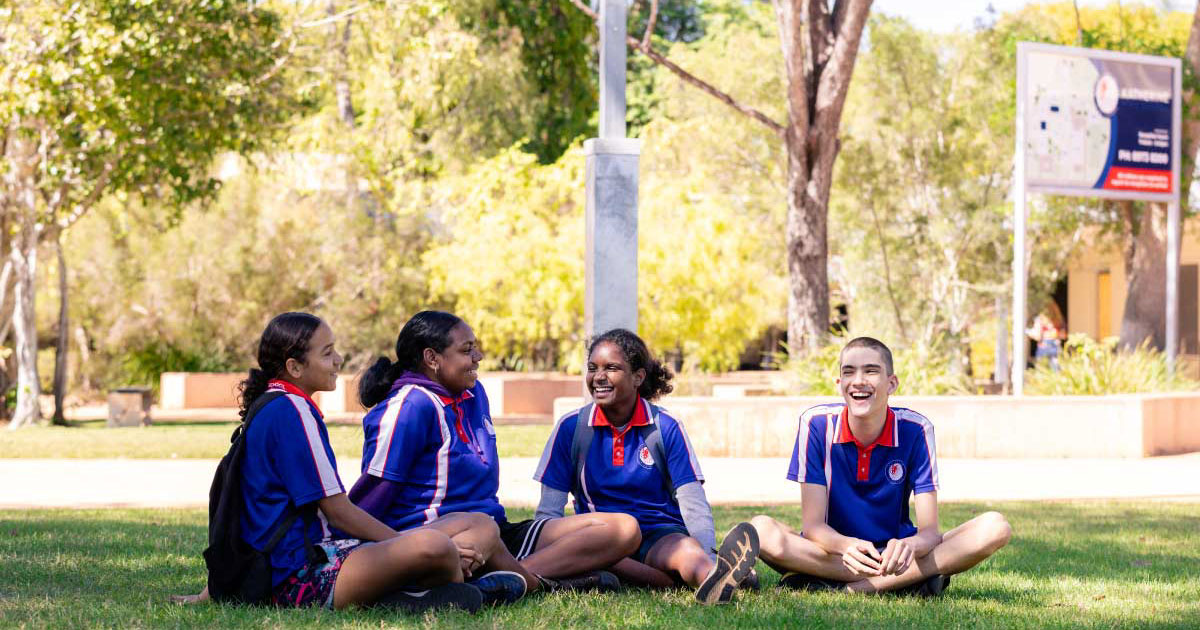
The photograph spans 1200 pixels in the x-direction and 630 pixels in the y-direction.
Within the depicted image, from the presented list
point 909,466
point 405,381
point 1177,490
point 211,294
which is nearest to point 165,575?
point 405,381

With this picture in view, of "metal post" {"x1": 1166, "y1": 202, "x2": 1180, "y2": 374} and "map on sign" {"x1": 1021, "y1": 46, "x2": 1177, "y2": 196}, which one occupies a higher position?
"map on sign" {"x1": 1021, "y1": 46, "x2": 1177, "y2": 196}

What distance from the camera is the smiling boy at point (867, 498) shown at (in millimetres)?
6008

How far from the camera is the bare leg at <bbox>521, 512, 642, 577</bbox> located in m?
6.04

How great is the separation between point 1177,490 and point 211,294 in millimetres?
22290

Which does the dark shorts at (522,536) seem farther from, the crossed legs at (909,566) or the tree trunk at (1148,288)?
the tree trunk at (1148,288)

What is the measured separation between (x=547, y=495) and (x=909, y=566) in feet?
5.10

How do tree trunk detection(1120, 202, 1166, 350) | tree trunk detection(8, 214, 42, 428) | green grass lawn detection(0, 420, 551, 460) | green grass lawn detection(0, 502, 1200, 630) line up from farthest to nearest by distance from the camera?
tree trunk detection(1120, 202, 1166, 350), tree trunk detection(8, 214, 42, 428), green grass lawn detection(0, 420, 551, 460), green grass lawn detection(0, 502, 1200, 630)

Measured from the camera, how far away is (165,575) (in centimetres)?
691

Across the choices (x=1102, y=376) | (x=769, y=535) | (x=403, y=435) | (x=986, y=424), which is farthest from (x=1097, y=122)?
(x=403, y=435)

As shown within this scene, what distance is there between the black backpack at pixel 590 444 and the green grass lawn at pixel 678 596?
0.51 metres

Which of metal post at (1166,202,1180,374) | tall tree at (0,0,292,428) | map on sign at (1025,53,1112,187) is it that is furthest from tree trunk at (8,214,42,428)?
metal post at (1166,202,1180,374)

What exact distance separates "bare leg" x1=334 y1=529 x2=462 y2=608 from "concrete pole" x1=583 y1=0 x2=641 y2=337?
328cm

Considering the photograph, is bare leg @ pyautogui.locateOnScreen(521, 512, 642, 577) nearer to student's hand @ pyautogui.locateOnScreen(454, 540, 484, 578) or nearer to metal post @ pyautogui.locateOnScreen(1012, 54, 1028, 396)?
student's hand @ pyautogui.locateOnScreen(454, 540, 484, 578)

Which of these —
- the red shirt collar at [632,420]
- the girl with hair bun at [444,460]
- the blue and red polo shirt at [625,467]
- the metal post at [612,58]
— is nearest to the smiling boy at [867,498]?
the blue and red polo shirt at [625,467]
